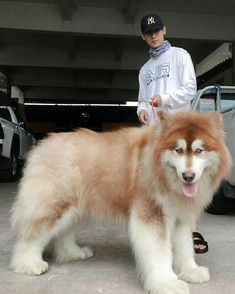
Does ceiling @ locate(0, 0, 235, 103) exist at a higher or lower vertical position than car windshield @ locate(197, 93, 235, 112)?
higher

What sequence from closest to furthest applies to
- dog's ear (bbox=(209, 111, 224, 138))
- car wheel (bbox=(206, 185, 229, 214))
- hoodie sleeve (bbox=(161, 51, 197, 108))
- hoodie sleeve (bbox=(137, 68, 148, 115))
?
dog's ear (bbox=(209, 111, 224, 138)) < hoodie sleeve (bbox=(161, 51, 197, 108)) < hoodie sleeve (bbox=(137, 68, 148, 115)) < car wheel (bbox=(206, 185, 229, 214))

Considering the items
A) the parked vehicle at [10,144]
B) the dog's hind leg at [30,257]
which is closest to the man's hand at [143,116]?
the dog's hind leg at [30,257]

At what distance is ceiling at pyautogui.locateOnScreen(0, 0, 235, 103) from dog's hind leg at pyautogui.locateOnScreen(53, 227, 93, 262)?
10282mm

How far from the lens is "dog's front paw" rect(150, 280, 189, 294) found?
3299 millimetres

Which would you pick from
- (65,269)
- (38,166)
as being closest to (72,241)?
(65,269)

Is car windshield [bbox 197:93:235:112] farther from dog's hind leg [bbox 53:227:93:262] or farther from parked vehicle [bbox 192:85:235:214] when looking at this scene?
dog's hind leg [bbox 53:227:93:262]

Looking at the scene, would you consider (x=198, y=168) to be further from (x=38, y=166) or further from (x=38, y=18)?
(x=38, y=18)

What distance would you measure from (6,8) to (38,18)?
1.00m

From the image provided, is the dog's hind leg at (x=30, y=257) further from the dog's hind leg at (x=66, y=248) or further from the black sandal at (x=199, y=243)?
the black sandal at (x=199, y=243)

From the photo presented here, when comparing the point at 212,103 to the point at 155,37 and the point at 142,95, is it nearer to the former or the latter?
the point at 142,95

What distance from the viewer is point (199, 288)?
11.8 ft

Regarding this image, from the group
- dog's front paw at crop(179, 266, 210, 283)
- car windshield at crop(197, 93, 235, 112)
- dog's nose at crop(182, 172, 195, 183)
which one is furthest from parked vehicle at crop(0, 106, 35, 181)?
dog's nose at crop(182, 172, 195, 183)

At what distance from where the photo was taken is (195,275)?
12.2 ft

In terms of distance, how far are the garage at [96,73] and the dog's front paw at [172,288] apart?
0.22m
